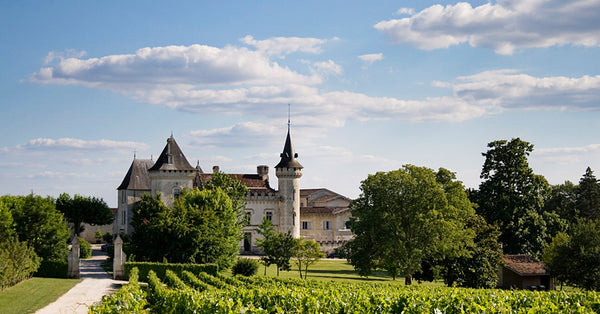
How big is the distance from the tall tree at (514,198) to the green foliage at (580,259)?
9.00 meters

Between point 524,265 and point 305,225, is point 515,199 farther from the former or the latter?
point 305,225

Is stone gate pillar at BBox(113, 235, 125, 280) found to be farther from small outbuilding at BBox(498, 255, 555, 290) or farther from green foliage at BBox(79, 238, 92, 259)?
small outbuilding at BBox(498, 255, 555, 290)

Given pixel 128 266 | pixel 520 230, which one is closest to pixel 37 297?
pixel 128 266

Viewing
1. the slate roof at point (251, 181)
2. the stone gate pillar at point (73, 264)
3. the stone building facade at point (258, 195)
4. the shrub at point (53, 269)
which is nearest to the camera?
the stone gate pillar at point (73, 264)

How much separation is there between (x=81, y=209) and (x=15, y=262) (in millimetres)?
36867

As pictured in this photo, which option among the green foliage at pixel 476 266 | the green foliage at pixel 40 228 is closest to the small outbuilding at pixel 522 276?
the green foliage at pixel 476 266

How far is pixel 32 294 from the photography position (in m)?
34.2

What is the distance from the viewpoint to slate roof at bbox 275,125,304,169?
235ft

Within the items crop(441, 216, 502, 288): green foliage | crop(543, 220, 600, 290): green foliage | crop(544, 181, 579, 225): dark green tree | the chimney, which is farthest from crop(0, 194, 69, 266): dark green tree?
crop(544, 181, 579, 225): dark green tree

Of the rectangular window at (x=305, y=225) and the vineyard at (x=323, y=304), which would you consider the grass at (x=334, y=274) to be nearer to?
the rectangular window at (x=305, y=225)

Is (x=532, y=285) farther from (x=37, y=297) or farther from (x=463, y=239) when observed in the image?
(x=37, y=297)

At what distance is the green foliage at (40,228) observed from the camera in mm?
45969

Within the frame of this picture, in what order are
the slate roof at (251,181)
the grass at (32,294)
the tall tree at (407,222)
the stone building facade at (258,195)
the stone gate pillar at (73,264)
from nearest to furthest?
the grass at (32,294) → the tall tree at (407,222) → the stone gate pillar at (73,264) → the stone building facade at (258,195) → the slate roof at (251,181)

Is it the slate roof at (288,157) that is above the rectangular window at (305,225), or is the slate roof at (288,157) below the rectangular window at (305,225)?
above
